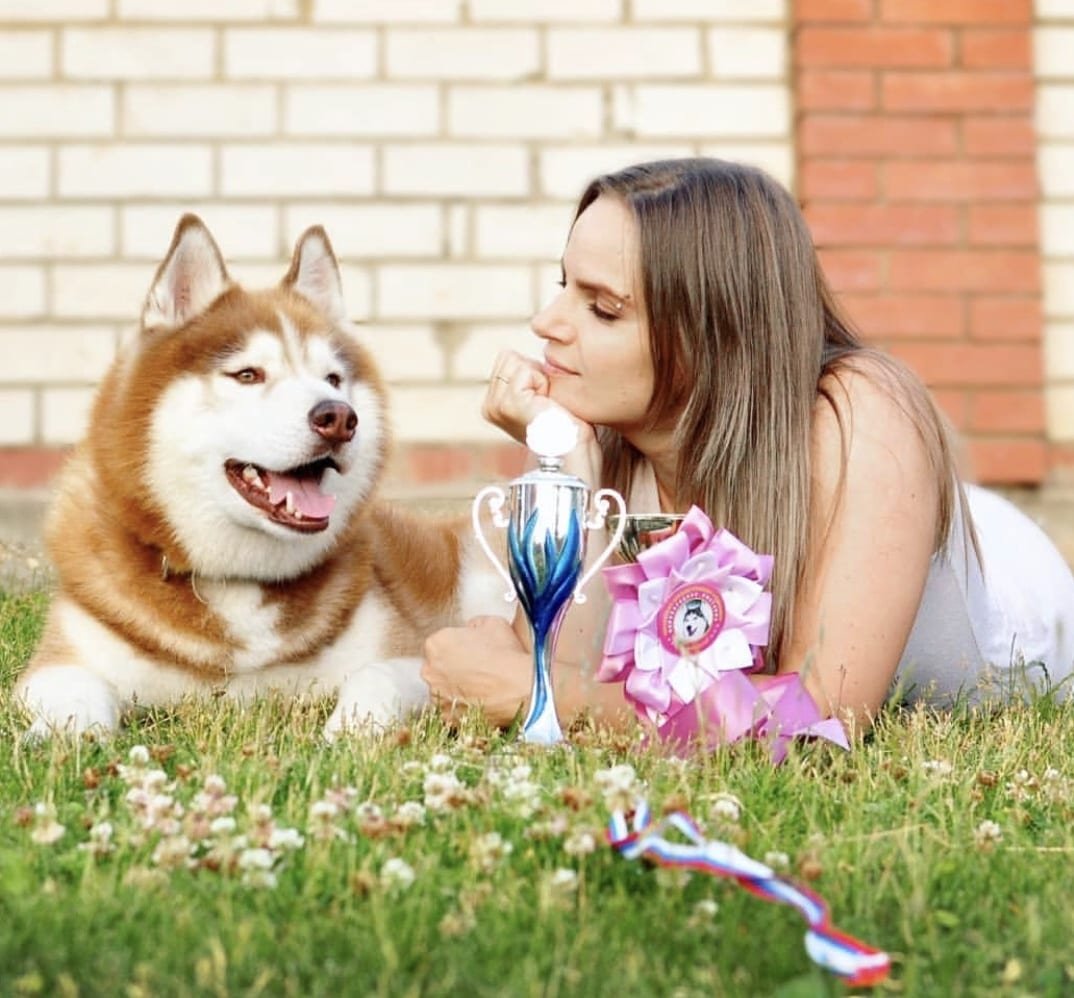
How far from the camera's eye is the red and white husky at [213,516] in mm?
2928

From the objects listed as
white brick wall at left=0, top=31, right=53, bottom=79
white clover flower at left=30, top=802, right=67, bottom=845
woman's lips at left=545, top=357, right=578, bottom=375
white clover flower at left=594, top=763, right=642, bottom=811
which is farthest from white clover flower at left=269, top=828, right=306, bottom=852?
white brick wall at left=0, top=31, right=53, bottom=79

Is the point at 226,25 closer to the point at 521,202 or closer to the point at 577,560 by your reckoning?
the point at 521,202

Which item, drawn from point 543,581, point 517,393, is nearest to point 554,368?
point 517,393

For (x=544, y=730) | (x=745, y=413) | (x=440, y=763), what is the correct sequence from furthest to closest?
1. (x=745, y=413)
2. (x=544, y=730)
3. (x=440, y=763)

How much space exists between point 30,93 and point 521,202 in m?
2.05

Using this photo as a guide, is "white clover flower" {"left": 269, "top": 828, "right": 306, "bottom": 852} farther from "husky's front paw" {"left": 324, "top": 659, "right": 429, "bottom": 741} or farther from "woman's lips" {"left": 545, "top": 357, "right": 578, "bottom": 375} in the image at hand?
"woman's lips" {"left": 545, "top": 357, "right": 578, "bottom": 375}

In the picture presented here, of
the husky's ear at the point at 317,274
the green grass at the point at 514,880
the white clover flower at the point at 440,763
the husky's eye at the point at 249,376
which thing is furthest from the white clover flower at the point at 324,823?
the husky's ear at the point at 317,274

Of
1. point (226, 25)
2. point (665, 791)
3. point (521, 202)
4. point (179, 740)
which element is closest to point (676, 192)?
point (665, 791)

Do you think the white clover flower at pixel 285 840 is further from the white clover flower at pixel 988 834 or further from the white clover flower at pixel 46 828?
the white clover flower at pixel 988 834

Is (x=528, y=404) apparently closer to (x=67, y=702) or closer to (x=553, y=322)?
(x=553, y=322)

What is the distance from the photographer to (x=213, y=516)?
3000mm

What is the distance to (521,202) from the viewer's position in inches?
246

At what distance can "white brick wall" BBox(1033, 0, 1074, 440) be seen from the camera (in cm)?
626

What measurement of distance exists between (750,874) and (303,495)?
1.53 metres
